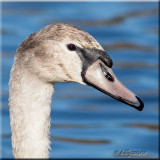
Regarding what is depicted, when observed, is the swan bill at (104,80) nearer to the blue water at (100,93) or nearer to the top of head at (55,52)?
the top of head at (55,52)

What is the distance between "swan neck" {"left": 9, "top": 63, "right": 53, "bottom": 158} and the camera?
6.36 meters

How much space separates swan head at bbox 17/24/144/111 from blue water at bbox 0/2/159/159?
11.9 ft

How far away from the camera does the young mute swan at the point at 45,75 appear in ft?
20.7

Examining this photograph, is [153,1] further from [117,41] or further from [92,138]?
[92,138]

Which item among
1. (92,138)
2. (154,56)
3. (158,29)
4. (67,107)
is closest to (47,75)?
(92,138)

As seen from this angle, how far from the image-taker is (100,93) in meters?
13.6

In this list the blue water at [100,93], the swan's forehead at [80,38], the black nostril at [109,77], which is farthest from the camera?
the blue water at [100,93]

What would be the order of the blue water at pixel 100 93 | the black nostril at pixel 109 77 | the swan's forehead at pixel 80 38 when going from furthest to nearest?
the blue water at pixel 100 93 → the black nostril at pixel 109 77 → the swan's forehead at pixel 80 38

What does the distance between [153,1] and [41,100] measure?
12.3 metres

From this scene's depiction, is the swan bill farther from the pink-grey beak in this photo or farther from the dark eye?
the dark eye

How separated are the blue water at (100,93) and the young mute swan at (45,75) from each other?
142 inches

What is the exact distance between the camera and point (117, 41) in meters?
16.1

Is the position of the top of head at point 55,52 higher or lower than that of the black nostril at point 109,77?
higher

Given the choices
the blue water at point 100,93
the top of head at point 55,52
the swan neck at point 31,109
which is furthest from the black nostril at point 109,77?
the blue water at point 100,93
